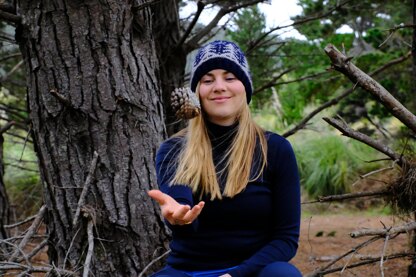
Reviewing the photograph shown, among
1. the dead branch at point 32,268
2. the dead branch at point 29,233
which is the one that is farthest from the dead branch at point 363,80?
the dead branch at point 29,233

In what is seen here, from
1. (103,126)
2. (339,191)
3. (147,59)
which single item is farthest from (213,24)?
(339,191)

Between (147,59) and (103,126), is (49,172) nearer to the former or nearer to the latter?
(103,126)

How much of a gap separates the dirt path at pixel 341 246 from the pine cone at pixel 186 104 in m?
0.76

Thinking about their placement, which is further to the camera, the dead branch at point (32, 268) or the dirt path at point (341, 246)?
the dirt path at point (341, 246)

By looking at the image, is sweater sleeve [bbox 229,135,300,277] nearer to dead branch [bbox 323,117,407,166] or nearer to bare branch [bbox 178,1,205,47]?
dead branch [bbox 323,117,407,166]

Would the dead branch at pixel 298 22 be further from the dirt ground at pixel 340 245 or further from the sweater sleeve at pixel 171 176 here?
the sweater sleeve at pixel 171 176

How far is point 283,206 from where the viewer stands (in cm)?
246

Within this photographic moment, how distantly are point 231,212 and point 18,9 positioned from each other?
155cm

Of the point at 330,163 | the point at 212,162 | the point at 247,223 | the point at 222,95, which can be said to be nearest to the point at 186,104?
the point at 222,95

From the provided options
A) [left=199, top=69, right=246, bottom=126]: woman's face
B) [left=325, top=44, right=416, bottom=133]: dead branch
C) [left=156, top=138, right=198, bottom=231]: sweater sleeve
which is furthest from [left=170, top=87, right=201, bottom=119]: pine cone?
[left=325, top=44, right=416, bottom=133]: dead branch

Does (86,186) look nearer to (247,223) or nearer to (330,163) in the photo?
(247,223)

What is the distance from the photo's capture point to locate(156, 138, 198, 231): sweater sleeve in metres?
2.40

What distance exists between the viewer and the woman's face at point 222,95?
2588mm

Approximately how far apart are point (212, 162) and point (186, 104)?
277mm
